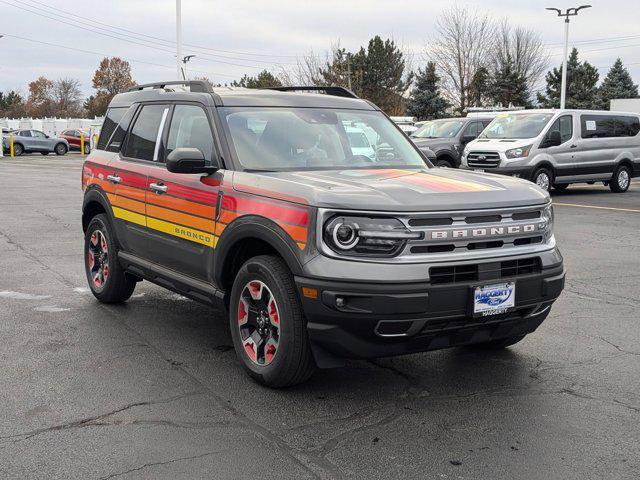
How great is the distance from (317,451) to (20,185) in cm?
1940

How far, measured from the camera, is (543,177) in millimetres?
17828

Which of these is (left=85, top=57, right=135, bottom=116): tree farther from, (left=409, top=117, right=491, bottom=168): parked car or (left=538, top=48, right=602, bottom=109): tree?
(left=409, top=117, right=491, bottom=168): parked car

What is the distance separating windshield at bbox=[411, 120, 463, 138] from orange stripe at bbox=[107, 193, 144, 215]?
1554 centimetres

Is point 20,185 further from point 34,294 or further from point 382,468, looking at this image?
point 382,468

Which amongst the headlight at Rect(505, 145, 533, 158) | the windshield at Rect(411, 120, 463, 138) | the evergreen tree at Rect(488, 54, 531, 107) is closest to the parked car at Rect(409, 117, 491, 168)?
the windshield at Rect(411, 120, 463, 138)

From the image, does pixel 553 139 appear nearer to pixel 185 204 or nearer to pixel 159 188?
pixel 159 188

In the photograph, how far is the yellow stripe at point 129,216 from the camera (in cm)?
598

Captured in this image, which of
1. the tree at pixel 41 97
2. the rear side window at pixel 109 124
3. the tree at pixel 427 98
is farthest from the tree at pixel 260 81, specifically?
the rear side window at pixel 109 124

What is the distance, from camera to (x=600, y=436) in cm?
395

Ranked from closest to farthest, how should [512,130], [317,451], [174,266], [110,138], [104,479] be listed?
[104,479], [317,451], [174,266], [110,138], [512,130]

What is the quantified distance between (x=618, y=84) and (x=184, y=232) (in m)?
68.0

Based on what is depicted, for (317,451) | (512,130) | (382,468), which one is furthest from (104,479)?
(512,130)

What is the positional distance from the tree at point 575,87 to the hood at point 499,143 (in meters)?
44.2

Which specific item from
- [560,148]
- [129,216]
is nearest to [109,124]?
[129,216]
